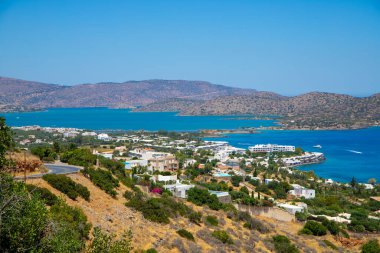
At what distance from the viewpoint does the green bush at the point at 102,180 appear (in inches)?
569

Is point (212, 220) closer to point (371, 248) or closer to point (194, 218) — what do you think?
point (194, 218)

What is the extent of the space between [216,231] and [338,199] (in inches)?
688

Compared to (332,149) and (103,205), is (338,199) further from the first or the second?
(332,149)

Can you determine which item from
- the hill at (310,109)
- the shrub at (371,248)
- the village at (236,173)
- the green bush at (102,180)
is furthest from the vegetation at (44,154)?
the hill at (310,109)

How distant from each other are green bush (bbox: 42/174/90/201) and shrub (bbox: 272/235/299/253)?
6351 millimetres

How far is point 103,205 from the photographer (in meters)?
13.1

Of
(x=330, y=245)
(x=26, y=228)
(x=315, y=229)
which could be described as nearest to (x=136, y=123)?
(x=315, y=229)

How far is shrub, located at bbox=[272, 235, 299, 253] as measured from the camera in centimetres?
1438

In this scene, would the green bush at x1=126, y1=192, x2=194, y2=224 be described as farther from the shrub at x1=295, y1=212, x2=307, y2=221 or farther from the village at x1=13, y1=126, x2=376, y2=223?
the shrub at x1=295, y1=212, x2=307, y2=221

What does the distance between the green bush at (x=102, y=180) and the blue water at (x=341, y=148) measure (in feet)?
109

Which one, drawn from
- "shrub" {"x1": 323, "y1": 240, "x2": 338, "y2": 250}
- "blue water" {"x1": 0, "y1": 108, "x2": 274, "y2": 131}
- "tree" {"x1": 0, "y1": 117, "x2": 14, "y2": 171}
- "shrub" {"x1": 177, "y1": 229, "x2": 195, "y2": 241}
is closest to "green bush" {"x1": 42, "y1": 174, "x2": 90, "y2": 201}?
"shrub" {"x1": 177, "y1": 229, "x2": 195, "y2": 241}

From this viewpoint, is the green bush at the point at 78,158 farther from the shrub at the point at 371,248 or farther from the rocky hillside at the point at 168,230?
the shrub at the point at 371,248

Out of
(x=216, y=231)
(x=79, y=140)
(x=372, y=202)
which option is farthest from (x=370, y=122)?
(x=216, y=231)

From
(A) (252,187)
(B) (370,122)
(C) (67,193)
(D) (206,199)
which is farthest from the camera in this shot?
(B) (370,122)
